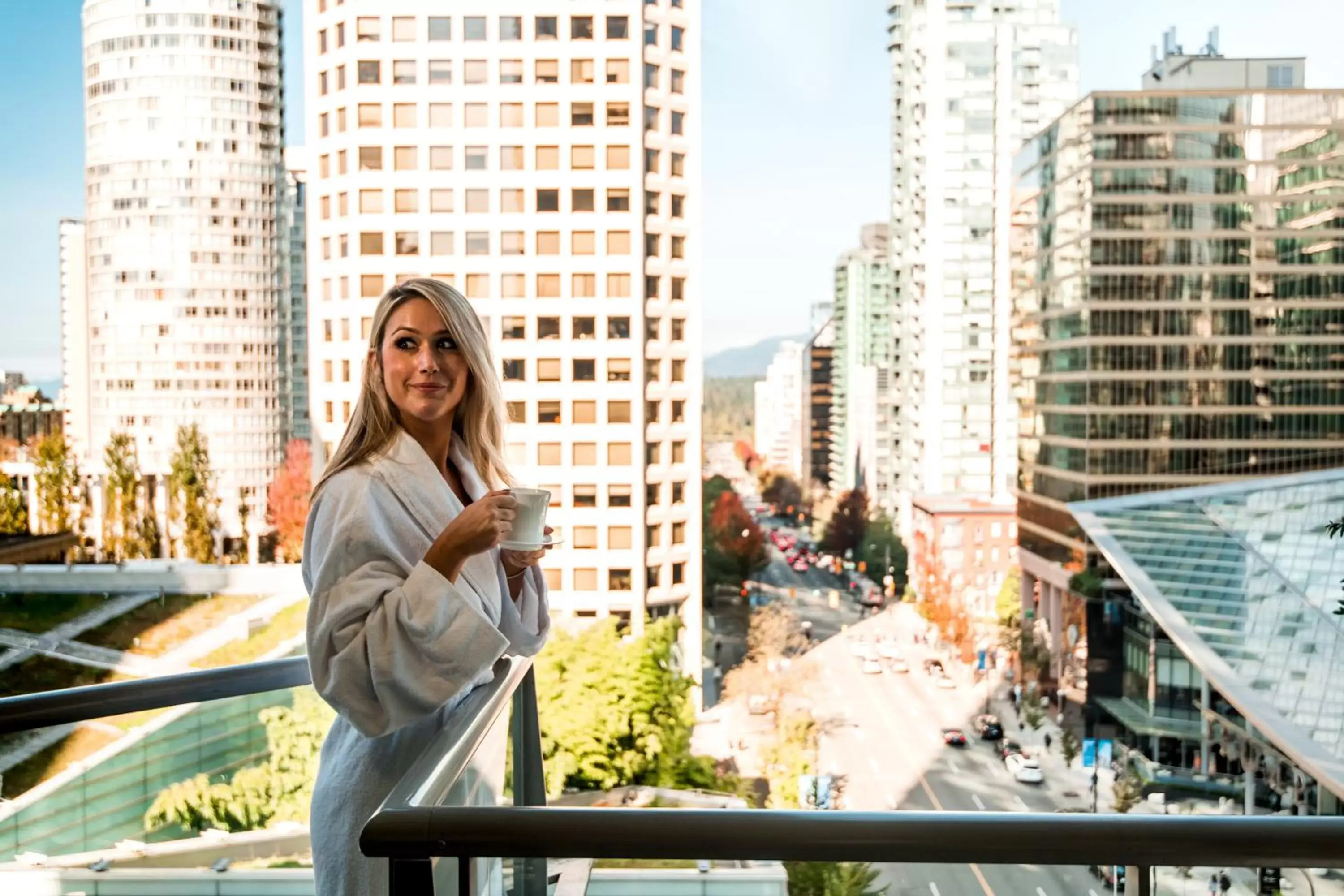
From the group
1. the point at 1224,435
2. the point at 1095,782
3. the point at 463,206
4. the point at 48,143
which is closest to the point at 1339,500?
the point at 1095,782

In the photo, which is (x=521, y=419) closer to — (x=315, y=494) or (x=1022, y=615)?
(x=1022, y=615)

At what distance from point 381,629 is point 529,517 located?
16 cm

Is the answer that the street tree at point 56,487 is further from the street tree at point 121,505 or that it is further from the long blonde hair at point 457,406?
the long blonde hair at point 457,406

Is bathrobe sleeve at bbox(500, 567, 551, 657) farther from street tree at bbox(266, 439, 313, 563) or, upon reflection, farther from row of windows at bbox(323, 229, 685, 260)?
street tree at bbox(266, 439, 313, 563)

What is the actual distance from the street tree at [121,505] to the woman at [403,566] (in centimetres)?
1805

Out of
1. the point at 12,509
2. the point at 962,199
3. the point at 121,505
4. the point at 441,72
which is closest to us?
the point at 12,509

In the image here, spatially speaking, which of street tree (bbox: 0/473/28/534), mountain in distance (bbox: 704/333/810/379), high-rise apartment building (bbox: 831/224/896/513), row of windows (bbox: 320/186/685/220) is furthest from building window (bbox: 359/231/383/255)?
high-rise apartment building (bbox: 831/224/896/513)

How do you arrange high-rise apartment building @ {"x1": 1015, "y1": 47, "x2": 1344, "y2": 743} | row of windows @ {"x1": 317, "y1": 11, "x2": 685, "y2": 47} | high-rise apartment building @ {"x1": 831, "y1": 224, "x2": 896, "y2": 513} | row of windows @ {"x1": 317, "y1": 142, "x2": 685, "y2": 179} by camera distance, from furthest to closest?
high-rise apartment building @ {"x1": 831, "y1": 224, "x2": 896, "y2": 513} < high-rise apartment building @ {"x1": 1015, "y1": 47, "x2": 1344, "y2": 743} < row of windows @ {"x1": 317, "y1": 142, "x2": 685, "y2": 179} < row of windows @ {"x1": 317, "y1": 11, "x2": 685, "y2": 47}

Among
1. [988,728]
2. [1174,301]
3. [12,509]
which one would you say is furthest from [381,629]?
[1174,301]

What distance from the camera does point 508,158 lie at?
1827cm

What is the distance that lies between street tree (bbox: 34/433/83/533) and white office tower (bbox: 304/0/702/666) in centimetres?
395

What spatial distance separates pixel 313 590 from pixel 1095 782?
17.2m

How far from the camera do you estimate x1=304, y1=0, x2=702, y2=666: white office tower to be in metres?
18.0

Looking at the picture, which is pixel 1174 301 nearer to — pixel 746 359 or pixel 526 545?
pixel 746 359
